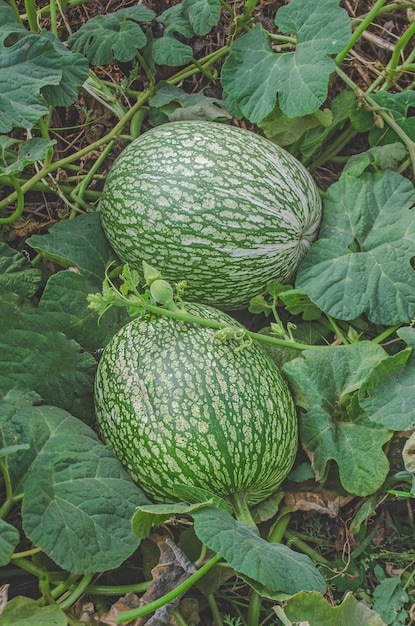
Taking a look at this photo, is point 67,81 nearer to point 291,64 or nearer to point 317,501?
point 291,64

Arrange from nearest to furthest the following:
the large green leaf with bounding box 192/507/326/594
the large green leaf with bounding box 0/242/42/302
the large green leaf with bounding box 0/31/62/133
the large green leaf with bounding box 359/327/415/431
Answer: the large green leaf with bounding box 192/507/326/594 → the large green leaf with bounding box 359/327/415/431 → the large green leaf with bounding box 0/31/62/133 → the large green leaf with bounding box 0/242/42/302

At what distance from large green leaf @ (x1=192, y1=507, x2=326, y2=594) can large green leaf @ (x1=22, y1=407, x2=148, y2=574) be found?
10.6 inches

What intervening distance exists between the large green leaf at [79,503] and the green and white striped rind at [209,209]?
610 millimetres

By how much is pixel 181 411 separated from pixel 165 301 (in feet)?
0.97

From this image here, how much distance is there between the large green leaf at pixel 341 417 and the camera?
2.07 m

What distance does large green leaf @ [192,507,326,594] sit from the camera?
5.19ft

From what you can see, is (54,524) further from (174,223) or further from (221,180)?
(221,180)

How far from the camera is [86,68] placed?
2240 millimetres

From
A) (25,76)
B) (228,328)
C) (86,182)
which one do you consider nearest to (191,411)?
(228,328)

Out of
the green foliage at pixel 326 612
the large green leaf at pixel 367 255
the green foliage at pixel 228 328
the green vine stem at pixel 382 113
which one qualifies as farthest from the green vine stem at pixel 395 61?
the green foliage at pixel 326 612

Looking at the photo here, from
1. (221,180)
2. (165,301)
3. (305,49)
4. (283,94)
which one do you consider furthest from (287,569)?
(305,49)

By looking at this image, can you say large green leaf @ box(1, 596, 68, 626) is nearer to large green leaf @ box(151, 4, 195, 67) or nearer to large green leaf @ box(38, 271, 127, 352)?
large green leaf @ box(38, 271, 127, 352)

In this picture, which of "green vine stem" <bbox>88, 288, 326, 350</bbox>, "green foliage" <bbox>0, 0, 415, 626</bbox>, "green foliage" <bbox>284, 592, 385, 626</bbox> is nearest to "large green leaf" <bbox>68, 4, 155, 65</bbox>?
"green foliage" <bbox>0, 0, 415, 626</bbox>

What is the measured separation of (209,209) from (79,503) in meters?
0.91
